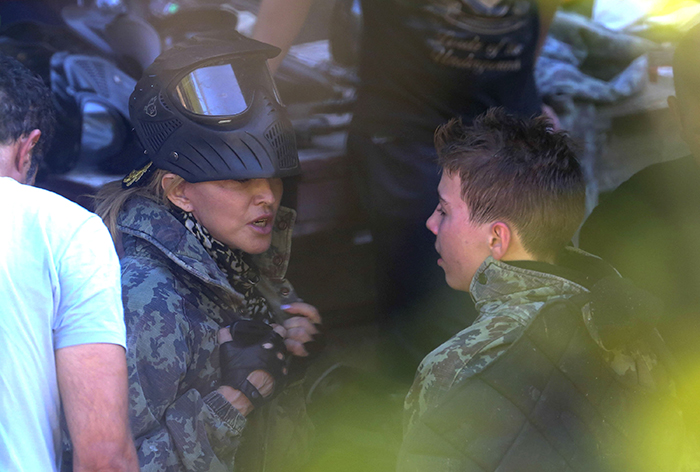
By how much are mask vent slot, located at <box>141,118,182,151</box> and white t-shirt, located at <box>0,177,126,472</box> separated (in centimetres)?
55

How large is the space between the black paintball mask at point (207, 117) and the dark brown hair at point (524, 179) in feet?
1.79

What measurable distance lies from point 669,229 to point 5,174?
2031mm

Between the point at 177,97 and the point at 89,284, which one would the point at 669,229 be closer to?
the point at 177,97

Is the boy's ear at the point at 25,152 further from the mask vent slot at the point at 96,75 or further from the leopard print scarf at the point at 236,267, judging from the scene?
the mask vent slot at the point at 96,75

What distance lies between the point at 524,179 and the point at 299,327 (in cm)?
80

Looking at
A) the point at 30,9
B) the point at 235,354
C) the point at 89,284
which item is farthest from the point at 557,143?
the point at 30,9

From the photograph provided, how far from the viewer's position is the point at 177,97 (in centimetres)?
187

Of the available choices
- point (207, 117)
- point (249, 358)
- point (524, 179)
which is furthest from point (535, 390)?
point (207, 117)

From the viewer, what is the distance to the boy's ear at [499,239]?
173cm

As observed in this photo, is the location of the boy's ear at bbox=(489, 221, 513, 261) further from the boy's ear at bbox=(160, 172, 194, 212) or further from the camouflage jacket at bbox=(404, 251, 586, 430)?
the boy's ear at bbox=(160, 172, 194, 212)

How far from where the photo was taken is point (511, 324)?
1.53 m

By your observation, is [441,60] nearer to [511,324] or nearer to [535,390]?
[511,324]

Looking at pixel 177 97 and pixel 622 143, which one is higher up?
pixel 177 97

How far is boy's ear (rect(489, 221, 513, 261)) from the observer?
1.73 m
